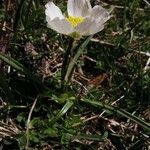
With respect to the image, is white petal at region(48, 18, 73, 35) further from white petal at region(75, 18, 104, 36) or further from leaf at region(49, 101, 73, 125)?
leaf at region(49, 101, 73, 125)

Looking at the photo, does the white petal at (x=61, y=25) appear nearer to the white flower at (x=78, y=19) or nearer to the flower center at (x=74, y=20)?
the white flower at (x=78, y=19)

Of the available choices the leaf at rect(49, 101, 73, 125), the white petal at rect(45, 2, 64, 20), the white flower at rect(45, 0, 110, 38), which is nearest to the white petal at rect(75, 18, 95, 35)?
the white flower at rect(45, 0, 110, 38)

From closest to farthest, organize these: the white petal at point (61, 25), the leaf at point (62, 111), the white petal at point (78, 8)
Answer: the white petal at point (61, 25), the leaf at point (62, 111), the white petal at point (78, 8)

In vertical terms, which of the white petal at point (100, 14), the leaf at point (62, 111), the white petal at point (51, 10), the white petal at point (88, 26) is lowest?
Answer: the leaf at point (62, 111)

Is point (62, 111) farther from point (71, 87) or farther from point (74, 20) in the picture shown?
point (74, 20)

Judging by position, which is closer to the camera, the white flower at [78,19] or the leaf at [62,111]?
the white flower at [78,19]

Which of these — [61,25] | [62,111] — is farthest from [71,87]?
[61,25]

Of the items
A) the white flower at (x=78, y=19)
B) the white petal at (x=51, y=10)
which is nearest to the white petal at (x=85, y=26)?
the white flower at (x=78, y=19)
